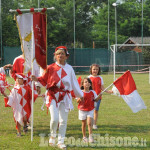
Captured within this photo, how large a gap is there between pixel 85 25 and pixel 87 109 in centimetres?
4425

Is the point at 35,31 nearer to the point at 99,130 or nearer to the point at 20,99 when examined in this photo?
the point at 20,99

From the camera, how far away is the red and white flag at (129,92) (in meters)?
6.98

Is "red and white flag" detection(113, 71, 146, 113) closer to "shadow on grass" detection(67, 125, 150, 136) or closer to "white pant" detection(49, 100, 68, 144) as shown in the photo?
"shadow on grass" detection(67, 125, 150, 136)

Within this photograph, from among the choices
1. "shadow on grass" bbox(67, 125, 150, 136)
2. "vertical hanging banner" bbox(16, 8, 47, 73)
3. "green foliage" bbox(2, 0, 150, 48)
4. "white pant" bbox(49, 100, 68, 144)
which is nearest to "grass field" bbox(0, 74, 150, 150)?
"shadow on grass" bbox(67, 125, 150, 136)

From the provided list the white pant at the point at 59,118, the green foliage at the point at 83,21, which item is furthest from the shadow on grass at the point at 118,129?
the green foliage at the point at 83,21

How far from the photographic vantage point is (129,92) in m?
7.11

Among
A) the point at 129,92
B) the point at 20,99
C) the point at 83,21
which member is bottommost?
the point at 20,99

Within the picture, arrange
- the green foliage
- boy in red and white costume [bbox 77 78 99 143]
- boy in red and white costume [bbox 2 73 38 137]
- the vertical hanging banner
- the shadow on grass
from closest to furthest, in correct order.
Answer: the vertical hanging banner < boy in red and white costume [bbox 77 78 99 143] < boy in red and white costume [bbox 2 73 38 137] < the shadow on grass < the green foliage

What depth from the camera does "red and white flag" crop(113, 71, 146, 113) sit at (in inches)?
275

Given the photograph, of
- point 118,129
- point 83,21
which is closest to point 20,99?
point 118,129

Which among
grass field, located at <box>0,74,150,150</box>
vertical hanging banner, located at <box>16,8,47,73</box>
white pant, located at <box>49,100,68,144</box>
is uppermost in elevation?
vertical hanging banner, located at <box>16,8,47,73</box>

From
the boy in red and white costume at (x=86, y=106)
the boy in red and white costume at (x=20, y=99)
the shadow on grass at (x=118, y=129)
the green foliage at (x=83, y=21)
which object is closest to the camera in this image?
the boy in red and white costume at (x=86, y=106)

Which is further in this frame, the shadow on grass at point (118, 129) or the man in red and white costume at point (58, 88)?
the shadow on grass at point (118, 129)

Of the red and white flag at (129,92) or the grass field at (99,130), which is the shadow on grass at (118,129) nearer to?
the grass field at (99,130)
